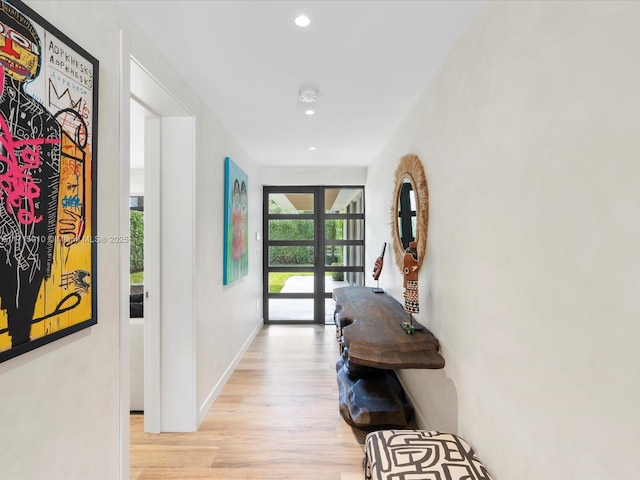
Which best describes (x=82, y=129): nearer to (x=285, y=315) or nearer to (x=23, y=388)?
(x=23, y=388)

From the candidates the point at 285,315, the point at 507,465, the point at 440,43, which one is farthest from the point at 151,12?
the point at 285,315

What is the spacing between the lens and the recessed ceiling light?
1.42m

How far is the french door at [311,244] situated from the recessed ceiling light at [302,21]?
11.2 feet

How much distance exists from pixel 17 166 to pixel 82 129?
30cm

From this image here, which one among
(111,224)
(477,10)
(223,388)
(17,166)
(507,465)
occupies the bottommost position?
(223,388)

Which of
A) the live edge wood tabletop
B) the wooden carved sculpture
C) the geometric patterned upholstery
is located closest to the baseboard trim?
the live edge wood tabletop

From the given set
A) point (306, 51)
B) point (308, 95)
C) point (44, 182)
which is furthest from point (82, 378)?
point (308, 95)

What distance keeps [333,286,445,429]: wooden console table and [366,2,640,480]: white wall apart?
8.2 inches

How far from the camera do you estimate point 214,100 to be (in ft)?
7.64

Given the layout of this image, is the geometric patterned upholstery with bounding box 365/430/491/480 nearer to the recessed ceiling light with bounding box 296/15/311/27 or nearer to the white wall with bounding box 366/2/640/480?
the white wall with bounding box 366/2/640/480

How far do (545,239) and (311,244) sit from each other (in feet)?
13.1

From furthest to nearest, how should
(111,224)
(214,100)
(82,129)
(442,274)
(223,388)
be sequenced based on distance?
(223,388), (214,100), (442,274), (111,224), (82,129)

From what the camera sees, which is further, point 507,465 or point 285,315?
point 285,315

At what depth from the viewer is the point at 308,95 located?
216cm
